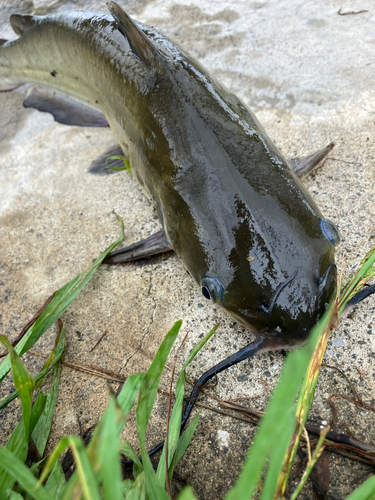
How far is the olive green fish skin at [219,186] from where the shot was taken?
58.2 inches

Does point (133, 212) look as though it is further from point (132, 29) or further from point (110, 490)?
point (110, 490)

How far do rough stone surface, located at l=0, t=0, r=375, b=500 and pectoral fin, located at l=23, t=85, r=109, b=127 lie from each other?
0.10m

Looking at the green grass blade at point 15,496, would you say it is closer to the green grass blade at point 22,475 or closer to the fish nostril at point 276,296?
the green grass blade at point 22,475

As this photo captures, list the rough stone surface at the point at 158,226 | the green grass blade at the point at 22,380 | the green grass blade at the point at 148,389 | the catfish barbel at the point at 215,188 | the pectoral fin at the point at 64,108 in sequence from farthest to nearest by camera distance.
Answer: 1. the pectoral fin at the point at 64,108
2. the rough stone surface at the point at 158,226
3. the catfish barbel at the point at 215,188
4. the green grass blade at the point at 22,380
5. the green grass blade at the point at 148,389

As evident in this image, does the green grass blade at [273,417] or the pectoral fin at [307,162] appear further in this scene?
the pectoral fin at [307,162]

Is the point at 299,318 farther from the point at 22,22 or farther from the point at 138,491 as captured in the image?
the point at 22,22

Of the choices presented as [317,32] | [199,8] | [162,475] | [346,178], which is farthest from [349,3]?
[162,475]

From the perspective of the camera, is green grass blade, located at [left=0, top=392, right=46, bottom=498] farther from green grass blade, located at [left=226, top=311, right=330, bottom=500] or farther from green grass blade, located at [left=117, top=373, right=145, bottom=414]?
green grass blade, located at [left=226, top=311, right=330, bottom=500]

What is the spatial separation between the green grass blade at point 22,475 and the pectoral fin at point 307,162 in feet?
6.43

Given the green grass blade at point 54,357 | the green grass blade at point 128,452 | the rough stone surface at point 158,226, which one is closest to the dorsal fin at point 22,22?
the rough stone surface at point 158,226

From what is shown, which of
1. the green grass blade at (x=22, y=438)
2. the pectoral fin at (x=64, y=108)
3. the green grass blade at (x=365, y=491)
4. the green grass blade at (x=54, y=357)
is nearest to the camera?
the green grass blade at (x=365, y=491)

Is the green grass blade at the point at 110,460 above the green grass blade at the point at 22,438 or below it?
above

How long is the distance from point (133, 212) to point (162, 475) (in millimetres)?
1670

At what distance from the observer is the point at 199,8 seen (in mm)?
4320
